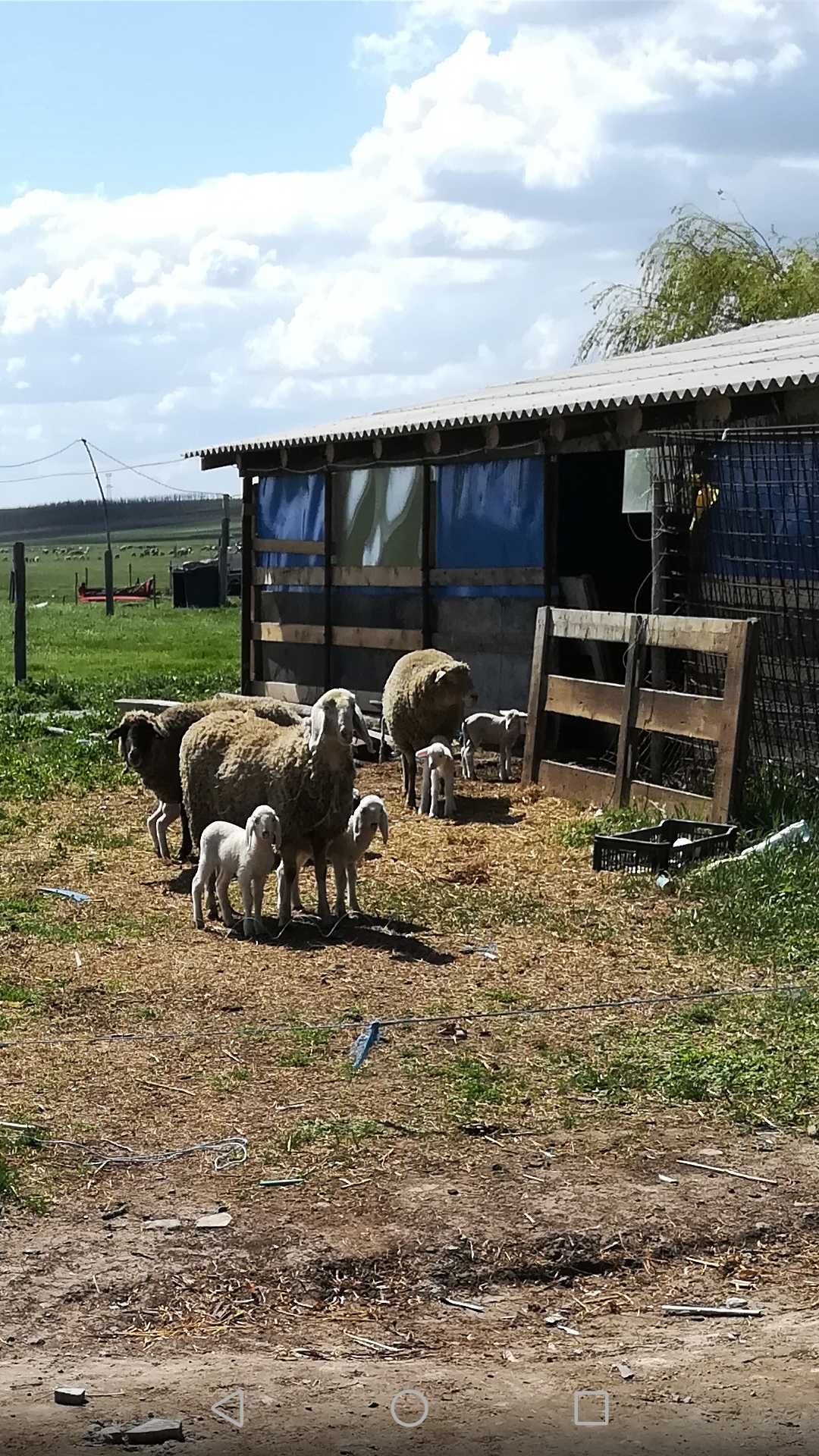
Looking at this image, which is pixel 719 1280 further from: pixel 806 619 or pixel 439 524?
pixel 439 524

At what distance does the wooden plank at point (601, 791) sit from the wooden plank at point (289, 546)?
5083 millimetres

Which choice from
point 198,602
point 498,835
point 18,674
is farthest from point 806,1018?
point 198,602

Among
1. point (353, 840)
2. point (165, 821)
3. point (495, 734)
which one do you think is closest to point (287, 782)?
point (353, 840)

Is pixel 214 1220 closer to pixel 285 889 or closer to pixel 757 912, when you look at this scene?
pixel 285 889

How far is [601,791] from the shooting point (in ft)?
40.9

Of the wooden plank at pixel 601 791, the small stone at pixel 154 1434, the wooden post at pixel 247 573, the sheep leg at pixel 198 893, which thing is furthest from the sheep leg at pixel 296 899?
the wooden post at pixel 247 573

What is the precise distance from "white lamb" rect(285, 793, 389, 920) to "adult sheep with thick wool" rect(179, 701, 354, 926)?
0.19ft

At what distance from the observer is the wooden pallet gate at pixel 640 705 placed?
1086 centimetres

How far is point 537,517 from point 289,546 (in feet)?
15.0

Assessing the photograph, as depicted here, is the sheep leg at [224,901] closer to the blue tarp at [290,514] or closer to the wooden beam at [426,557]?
the wooden beam at [426,557]

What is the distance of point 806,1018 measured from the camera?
7.07 m

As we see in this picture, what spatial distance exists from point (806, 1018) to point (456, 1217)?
8.30ft

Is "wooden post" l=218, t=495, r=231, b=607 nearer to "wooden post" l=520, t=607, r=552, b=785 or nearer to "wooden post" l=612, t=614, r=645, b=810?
"wooden post" l=520, t=607, r=552, b=785

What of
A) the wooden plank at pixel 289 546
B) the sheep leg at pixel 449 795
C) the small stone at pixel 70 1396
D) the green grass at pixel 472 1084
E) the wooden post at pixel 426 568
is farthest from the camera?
the wooden plank at pixel 289 546
